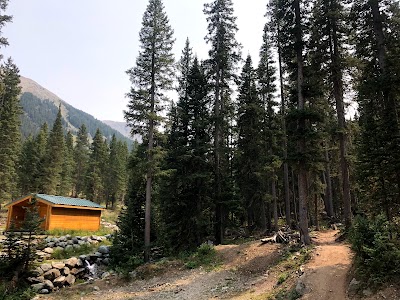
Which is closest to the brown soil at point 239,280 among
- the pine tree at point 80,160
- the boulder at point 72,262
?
the boulder at point 72,262

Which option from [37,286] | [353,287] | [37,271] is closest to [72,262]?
[37,271]

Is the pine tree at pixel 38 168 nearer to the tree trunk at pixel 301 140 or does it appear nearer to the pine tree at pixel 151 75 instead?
the pine tree at pixel 151 75

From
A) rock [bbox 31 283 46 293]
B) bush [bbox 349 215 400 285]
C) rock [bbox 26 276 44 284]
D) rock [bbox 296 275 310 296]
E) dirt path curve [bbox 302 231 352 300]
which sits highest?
bush [bbox 349 215 400 285]

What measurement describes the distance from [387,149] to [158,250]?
53.5 ft

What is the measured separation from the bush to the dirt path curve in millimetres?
842

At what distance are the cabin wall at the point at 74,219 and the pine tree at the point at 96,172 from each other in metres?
24.0

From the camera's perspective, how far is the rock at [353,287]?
329 inches

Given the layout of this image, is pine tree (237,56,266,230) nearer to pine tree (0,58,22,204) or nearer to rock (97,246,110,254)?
rock (97,246,110,254)

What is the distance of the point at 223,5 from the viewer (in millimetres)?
24188

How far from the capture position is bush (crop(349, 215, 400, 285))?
8070 mm

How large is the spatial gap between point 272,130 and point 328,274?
52.5 feet

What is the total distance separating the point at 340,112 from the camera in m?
17.1

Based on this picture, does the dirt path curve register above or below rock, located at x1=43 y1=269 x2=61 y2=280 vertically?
above

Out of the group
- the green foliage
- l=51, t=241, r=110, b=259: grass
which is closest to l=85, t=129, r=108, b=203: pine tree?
l=51, t=241, r=110, b=259: grass
